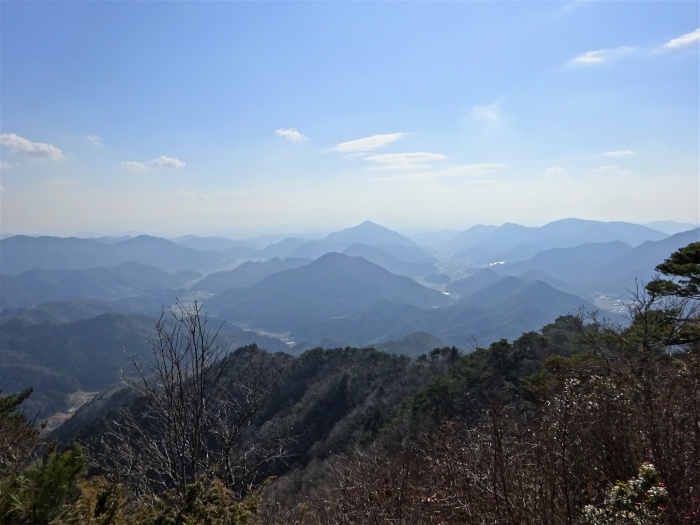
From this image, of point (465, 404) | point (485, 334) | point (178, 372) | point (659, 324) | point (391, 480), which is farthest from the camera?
point (485, 334)

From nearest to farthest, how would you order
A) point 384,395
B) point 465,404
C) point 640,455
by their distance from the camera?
point 640,455 → point 465,404 → point 384,395

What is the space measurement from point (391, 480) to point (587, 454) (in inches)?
89.9

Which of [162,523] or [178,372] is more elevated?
[178,372]

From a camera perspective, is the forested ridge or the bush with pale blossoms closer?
the bush with pale blossoms

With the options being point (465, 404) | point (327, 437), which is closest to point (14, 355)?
point (327, 437)

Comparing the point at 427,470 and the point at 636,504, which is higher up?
the point at 636,504

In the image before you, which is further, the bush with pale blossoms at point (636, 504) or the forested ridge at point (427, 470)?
the forested ridge at point (427, 470)

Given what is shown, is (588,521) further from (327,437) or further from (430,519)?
(327,437)

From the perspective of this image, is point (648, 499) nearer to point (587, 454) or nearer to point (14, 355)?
point (587, 454)

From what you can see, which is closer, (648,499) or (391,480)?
(648,499)

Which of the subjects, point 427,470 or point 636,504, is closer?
point 636,504

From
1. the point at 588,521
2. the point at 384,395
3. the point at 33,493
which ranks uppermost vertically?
the point at 33,493

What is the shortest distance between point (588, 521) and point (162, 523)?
3311 millimetres

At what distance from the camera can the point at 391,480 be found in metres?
4.97
